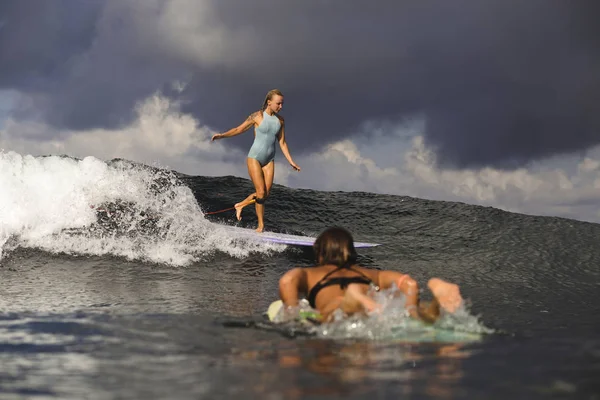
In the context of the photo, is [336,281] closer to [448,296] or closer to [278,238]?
[448,296]

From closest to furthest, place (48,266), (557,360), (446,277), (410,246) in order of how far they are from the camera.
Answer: (557,360)
(48,266)
(446,277)
(410,246)

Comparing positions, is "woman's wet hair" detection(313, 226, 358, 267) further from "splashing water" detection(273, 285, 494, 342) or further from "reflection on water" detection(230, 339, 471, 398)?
"reflection on water" detection(230, 339, 471, 398)

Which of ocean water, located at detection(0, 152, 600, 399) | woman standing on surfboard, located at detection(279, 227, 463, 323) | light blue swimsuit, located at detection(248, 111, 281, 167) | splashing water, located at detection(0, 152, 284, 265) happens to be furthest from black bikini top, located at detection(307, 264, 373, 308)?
light blue swimsuit, located at detection(248, 111, 281, 167)

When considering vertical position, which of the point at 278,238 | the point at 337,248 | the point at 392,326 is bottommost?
the point at 392,326

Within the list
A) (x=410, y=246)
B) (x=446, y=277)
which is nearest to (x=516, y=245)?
(x=410, y=246)

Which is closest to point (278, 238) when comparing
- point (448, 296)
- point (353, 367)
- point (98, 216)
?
point (98, 216)

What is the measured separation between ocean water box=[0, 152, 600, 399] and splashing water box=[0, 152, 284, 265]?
4cm

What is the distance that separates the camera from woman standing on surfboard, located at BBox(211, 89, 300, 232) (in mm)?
12180

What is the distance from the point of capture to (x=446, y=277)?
11.1m

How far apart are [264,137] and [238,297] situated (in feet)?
16.5

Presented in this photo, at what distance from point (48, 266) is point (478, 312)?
7.29 m

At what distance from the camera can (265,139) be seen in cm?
1227

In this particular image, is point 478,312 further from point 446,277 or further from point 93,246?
point 93,246

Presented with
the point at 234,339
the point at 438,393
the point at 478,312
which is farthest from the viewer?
the point at 478,312
